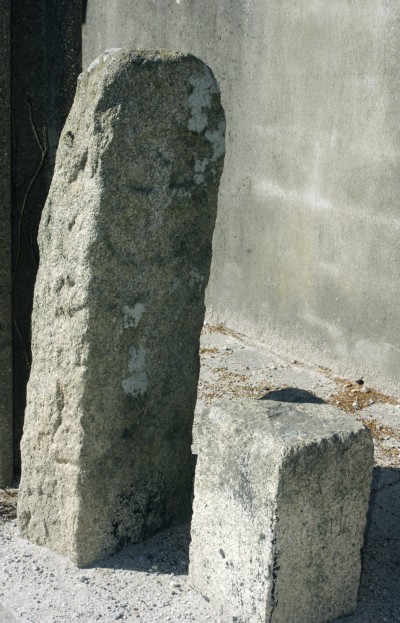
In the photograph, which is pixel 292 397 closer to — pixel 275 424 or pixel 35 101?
pixel 275 424

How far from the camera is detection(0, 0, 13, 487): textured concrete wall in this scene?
158 inches

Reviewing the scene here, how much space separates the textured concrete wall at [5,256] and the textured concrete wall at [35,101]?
0.08 m

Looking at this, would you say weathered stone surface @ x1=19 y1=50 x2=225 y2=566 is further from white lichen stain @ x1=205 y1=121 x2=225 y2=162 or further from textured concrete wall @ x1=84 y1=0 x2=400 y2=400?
textured concrete wall @ x1=84 y1=0 x2=400 y2=400

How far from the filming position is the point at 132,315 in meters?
3.61

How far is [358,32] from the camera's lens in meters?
5.81

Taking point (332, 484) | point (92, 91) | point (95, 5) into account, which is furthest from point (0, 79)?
point (95, 5)

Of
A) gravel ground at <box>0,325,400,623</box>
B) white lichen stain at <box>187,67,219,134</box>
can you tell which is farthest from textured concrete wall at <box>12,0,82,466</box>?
gravel ground at <box>0,325,400,623</box>

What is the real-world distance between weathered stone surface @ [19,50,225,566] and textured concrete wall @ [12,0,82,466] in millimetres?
635

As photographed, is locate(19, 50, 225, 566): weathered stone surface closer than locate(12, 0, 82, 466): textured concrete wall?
Yes

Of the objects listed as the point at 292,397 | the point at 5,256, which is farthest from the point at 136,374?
the point at 5,256

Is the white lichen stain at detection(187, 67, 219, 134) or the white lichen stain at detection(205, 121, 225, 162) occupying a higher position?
the white lichen stain at detection(187, 67, 219, 134)

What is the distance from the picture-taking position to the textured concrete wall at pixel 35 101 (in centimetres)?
416

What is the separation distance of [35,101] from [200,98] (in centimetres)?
97

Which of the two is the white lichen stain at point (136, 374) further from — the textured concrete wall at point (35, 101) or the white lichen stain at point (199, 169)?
the textured concrete wall at point (35, 101)
